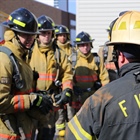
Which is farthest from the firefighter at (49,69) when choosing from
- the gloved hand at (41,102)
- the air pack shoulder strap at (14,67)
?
the air pack shoulder strap at (14,67)

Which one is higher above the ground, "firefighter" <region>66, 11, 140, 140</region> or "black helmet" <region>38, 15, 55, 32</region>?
"black helmet" <region>38, 15, 55, 32</region>

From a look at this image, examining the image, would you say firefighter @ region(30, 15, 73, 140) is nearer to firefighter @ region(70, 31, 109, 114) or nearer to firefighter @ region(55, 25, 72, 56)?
firefighter @ region(70, 31, 109, 114)

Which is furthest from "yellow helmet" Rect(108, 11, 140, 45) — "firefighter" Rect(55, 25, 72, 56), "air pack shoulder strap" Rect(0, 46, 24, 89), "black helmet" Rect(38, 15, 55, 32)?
"firefighter" Rect(55, 25, 72, 56)

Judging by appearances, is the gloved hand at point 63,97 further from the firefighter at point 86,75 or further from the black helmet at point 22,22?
the black helmet at point 22,22

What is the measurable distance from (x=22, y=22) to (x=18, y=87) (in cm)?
72

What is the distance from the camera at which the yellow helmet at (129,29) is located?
6.87ft

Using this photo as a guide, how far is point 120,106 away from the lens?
1.92m

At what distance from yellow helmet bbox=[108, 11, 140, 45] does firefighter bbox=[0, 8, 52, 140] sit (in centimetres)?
142

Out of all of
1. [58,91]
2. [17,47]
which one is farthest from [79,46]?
[17,47]

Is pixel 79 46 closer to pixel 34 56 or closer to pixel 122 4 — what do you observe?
pixel 34 56

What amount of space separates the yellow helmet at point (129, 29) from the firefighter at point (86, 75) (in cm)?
→ 450

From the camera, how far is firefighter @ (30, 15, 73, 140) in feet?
17.5

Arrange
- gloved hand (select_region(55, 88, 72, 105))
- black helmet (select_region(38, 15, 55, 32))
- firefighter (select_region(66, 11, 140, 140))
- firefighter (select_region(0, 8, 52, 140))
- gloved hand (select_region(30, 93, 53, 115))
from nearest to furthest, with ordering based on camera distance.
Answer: firefighter (select_region(66, 11, 140, 140)) < firefighter (select_region(0, 8, 52, 140)) < gloved hand (select_region(30, 93, 53, 115)) < gloved hand (select_region(55, 88, 72, 105)) < black helmet (select_region(38, 15, 55, 32))

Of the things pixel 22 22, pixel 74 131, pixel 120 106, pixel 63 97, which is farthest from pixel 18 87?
pixel 63 97
